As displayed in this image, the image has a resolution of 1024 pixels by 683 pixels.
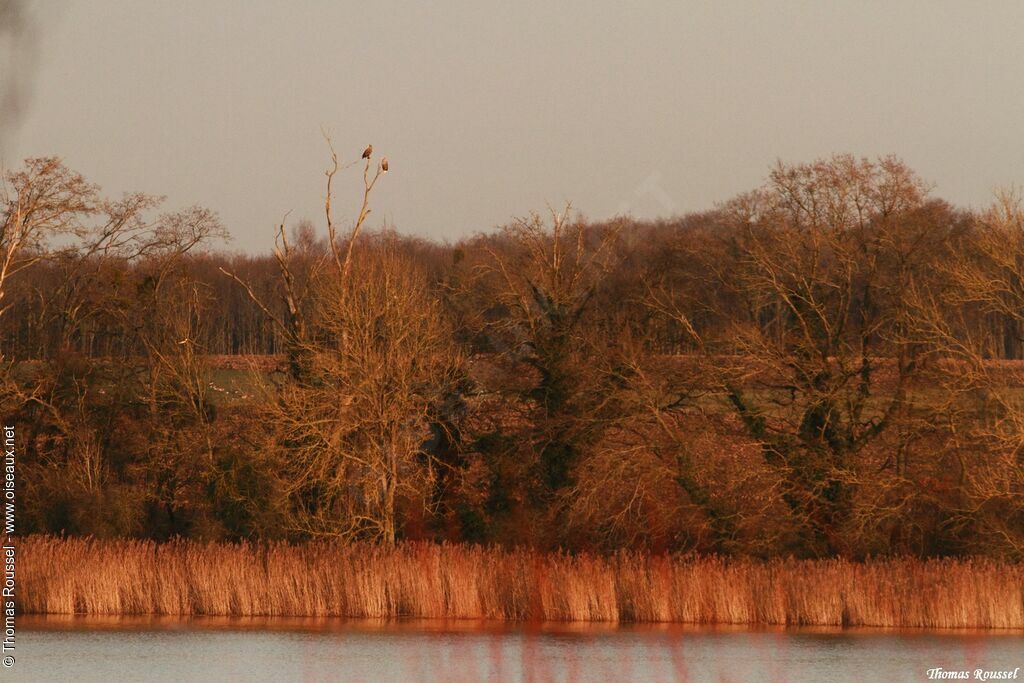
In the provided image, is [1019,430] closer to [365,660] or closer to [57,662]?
[365,660]

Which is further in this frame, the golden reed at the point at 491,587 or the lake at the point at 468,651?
the golden reed at the point at 491,587

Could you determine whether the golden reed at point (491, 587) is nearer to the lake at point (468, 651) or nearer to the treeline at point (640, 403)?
the lake at point (468, 651)

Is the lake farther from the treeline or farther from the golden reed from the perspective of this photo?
the treeline

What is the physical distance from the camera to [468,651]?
20844 mm

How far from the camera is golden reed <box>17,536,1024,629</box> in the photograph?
2362 cm

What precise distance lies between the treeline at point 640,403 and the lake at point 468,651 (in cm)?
657

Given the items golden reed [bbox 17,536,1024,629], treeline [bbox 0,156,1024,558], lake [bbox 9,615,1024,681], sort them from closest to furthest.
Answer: lake [bbox 9,615,1024,681] < golden reed [bbox 17,536,1024,629] < treeline [bbox 0,156,1024,558]

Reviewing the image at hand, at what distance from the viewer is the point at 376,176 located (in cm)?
3744

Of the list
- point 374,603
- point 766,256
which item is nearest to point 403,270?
point 766,256

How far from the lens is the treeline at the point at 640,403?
96.3 ft

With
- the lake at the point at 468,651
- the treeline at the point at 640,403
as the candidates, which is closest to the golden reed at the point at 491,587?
the lake at the point at 468,651

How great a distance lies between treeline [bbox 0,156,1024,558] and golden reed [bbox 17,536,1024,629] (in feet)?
15.3

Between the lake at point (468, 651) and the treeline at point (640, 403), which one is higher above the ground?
the treeline at point (640, 403)

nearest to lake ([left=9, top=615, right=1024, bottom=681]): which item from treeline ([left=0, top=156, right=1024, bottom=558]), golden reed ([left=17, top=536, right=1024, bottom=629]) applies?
golden reed ([left=17, top=536, right=1024, bottom=629])
